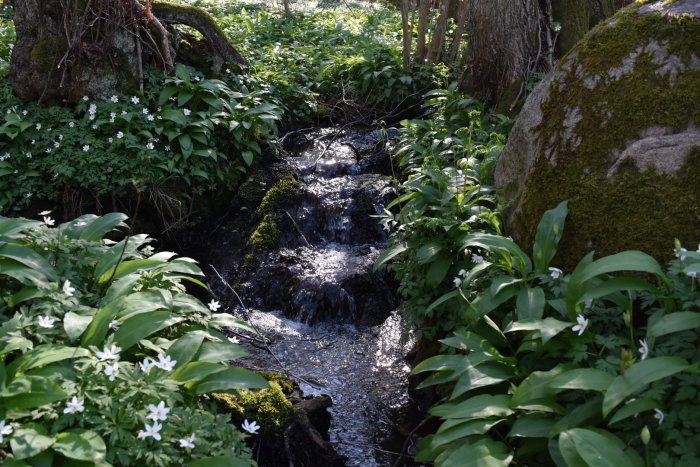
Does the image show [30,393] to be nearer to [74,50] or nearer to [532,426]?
[532,426]

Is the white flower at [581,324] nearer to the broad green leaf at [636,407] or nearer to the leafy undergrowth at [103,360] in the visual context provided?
the broad green leaf at [636,407]

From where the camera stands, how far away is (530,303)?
290cm

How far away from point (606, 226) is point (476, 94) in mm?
4038

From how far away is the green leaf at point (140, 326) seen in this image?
2.62m

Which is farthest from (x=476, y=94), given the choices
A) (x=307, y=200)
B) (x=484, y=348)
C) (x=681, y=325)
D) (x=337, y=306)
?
(x=681, y=325)

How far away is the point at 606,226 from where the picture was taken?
315 centimetres

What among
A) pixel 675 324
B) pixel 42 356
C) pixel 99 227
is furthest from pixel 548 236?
pixel 99 227

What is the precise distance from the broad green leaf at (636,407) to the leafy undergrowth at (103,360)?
57.6 inches

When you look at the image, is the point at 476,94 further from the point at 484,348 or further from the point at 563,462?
the point at 563,462

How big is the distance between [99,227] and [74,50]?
3.57 metres

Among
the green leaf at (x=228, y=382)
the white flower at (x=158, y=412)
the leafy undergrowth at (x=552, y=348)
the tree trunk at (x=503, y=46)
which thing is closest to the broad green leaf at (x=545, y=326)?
the leafy undergrowth at (x=552, y=348)

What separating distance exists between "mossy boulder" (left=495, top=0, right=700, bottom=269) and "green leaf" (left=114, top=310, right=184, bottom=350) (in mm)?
2254

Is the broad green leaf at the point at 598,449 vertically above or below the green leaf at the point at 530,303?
below

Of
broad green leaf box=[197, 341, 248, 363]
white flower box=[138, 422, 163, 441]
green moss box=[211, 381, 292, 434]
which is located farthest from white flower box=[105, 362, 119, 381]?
green moss box=[211, 381, 292, 434]
